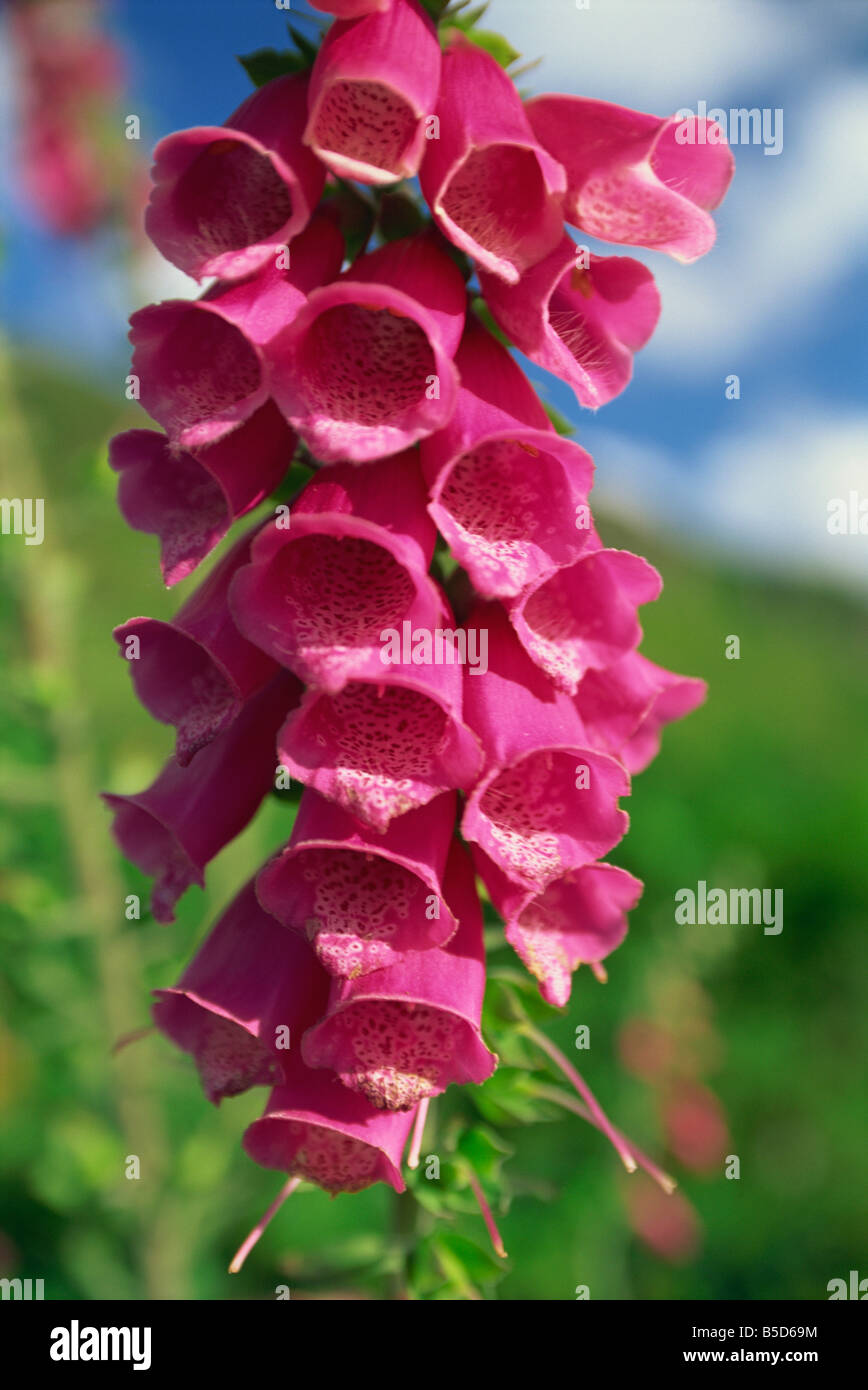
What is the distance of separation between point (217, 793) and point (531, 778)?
13.6 inches

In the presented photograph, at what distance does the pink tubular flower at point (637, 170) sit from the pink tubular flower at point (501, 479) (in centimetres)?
18

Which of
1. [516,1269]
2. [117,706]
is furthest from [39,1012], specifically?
[117,706]

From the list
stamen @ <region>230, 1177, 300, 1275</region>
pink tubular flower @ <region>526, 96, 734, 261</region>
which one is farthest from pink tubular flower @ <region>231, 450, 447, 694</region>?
stamen @ <region>230, 1177, 300, 1275</region>

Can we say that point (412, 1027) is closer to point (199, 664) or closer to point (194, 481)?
point (199, 664)

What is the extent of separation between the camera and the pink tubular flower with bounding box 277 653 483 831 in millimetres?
964

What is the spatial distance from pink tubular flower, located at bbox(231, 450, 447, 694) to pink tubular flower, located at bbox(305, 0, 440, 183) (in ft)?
0.93

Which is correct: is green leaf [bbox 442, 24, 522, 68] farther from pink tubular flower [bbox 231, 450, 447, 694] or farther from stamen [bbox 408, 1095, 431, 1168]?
Result: stamen [bbox 408, 1095, 431, 1168]

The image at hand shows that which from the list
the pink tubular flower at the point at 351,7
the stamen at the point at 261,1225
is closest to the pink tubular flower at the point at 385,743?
the stamen at the point at 261,1225

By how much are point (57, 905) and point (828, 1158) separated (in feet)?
11.7

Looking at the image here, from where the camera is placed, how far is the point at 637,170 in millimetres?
1087

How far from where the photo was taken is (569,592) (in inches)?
44.7

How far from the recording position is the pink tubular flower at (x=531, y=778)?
1020 mm

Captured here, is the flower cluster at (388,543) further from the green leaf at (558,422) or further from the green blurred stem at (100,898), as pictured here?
the green blurred stem at (100,898)
